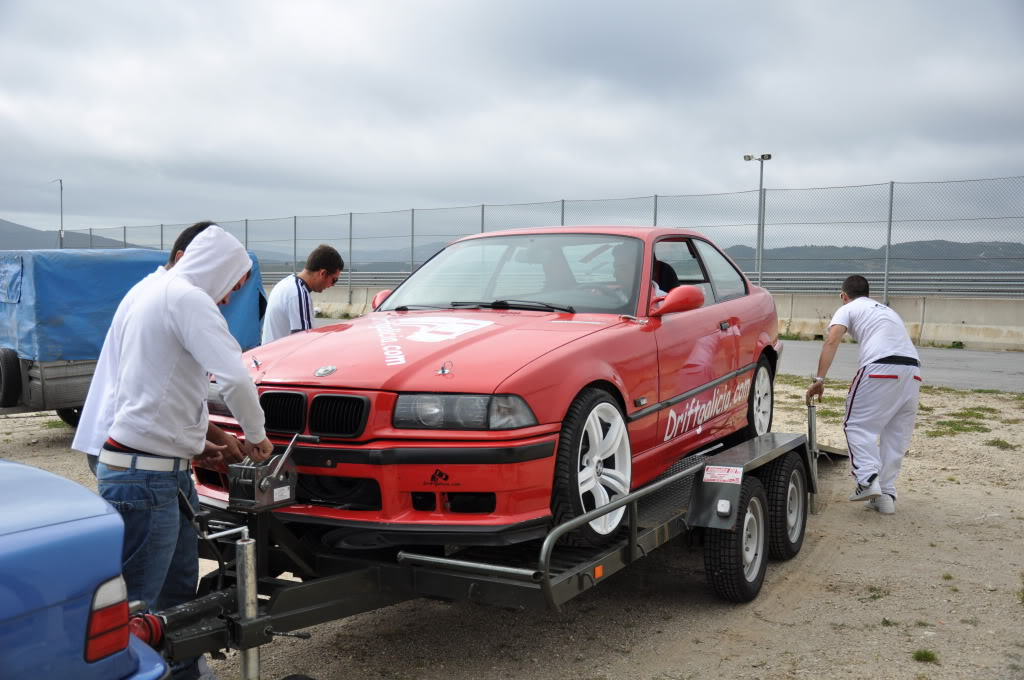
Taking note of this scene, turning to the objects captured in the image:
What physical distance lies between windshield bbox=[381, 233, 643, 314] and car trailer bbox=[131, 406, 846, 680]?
1099 millimetres

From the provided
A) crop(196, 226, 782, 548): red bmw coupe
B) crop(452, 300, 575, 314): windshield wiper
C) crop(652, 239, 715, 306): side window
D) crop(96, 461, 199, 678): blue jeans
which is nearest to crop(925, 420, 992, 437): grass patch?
crop(652, 239, 715, 306): side window

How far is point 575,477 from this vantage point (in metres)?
3.80

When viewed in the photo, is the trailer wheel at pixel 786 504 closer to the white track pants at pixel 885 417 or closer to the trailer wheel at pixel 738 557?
the trailer wheel at pixel 738 557

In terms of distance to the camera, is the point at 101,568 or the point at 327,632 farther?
the point at 327,632

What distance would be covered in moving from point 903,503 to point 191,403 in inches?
222

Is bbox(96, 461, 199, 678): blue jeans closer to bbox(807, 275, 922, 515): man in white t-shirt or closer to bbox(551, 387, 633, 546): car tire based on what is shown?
bbox(551, 387, 633, 546): car tire

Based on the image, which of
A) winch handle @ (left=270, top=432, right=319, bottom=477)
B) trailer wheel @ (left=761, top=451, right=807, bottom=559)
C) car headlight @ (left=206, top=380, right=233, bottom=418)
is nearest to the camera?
winch handle @ (left=270, top=432, right=319, bottom=477)

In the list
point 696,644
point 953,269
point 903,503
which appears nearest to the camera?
point 696,644

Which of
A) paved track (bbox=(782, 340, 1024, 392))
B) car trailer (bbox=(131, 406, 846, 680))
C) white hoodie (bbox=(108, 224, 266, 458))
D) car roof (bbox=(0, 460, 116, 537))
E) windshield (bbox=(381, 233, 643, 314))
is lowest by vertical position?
paved track (bbox=(782, 340, 1024, 392))

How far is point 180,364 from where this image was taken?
327 centimetres

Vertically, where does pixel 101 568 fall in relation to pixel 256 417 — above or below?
below

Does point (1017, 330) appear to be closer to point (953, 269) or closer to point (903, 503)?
point (953, 269)

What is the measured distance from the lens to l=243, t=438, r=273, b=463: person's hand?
133 inches

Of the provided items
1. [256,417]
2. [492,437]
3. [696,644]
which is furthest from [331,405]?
[696,644]
